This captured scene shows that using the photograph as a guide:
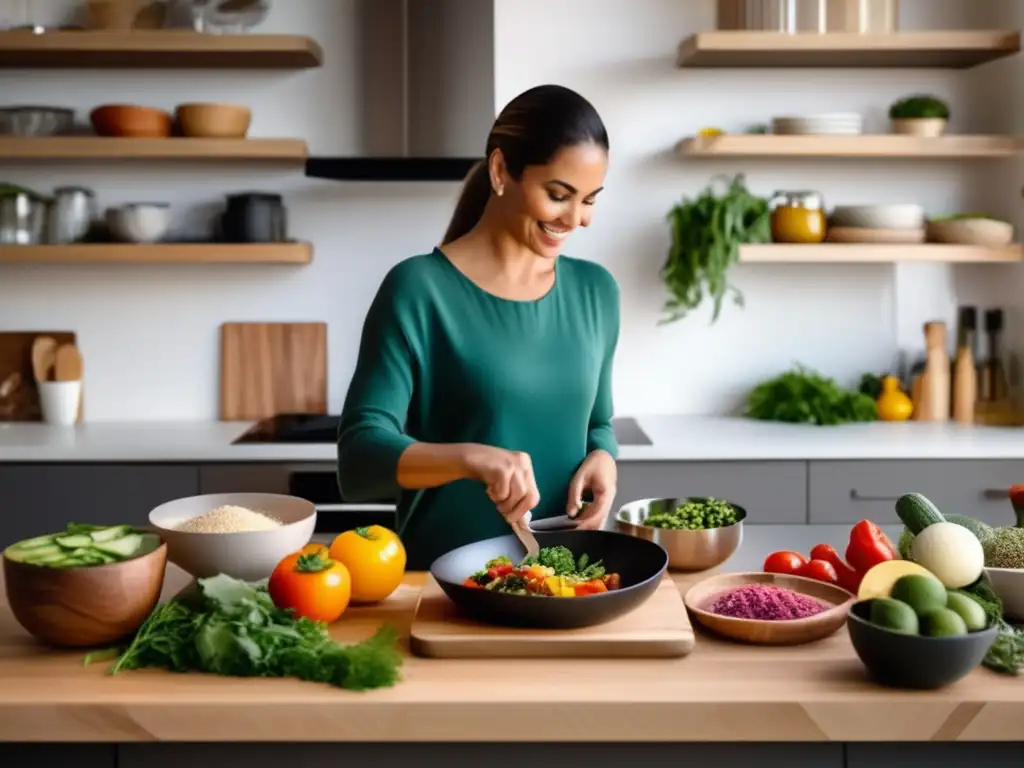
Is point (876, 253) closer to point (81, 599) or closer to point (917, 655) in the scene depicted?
point (917, 655)

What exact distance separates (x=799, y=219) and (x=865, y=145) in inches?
11.5

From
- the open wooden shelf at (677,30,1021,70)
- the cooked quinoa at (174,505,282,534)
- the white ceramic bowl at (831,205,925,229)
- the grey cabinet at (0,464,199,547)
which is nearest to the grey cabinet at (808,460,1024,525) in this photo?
the white ceramic bowl at (831,205,925,229)

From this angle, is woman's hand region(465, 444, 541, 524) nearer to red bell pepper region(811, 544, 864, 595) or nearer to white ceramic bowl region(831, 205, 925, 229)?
red bell pepper region(811, 544, 864, 595)

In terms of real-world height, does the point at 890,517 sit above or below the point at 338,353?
below

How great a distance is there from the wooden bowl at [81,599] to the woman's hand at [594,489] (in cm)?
70

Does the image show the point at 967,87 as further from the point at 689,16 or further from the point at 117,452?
the point at 117,452

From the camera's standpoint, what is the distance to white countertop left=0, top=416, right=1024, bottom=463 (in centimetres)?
331

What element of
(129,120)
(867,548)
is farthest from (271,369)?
(867,548)

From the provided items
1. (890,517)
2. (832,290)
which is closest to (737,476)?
(890,517)

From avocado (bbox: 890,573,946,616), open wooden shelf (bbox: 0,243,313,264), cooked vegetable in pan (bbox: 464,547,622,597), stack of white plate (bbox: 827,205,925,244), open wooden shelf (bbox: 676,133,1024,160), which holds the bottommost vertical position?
cooked vegetable in pan (bbox: 464,547,622,597)

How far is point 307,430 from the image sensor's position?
356 centimetres

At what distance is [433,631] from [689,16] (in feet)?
9.43

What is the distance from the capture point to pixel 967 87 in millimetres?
3945

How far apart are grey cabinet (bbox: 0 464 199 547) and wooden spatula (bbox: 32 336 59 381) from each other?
0.66 metres
